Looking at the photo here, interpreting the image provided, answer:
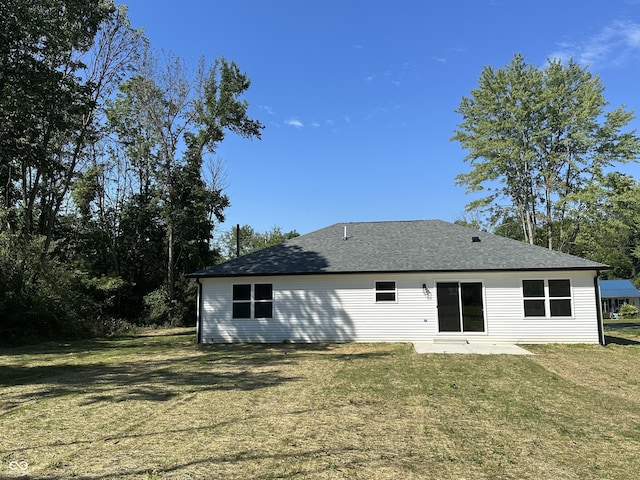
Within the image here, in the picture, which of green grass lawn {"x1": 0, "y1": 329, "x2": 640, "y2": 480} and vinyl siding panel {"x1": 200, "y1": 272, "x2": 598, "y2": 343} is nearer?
green grass lawn {"x1": 0, "y1": 329, "x2": 640, "y2": 480}

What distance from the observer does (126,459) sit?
4078 mm

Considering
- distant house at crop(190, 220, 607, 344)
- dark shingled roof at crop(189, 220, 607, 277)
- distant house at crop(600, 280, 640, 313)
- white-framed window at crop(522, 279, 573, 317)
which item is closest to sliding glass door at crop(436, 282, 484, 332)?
distant house at crop(190, 220, 607, 344)

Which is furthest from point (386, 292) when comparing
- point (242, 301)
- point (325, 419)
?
point (325, 419)

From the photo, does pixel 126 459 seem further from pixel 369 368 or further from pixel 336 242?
pixel 336 242

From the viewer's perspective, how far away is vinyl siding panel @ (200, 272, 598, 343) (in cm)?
1339

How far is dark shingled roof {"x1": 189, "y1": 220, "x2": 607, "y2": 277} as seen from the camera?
13.9 metres

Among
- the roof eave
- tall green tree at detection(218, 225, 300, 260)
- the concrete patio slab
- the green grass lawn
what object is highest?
tall green tree at detection(218, 225, 300, 260)

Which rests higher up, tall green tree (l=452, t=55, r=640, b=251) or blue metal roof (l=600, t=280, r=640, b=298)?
tall green tree (l=452, t=55, r=640, b=251)

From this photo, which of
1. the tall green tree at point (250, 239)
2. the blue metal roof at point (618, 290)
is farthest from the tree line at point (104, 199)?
the blue metal roof at point (618, 290)

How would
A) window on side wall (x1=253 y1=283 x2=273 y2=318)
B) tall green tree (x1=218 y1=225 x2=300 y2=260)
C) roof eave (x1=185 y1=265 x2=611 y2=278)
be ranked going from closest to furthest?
roof eave (x1=185 y1=265 x2=611 y2=278) → window on side wall (x1=253 y1=283 x2=273 y2=318) → tall green tree (x1=218 y1=225 x2=300 y2=260)

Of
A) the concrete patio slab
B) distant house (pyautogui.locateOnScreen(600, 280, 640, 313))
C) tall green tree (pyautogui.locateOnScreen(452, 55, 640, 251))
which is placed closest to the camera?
the concrete patio slab

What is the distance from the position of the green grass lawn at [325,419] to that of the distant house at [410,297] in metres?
3.13

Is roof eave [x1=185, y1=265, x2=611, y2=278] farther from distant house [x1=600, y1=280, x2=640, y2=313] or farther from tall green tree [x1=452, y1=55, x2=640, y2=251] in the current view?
distant house [x1=600, y1=280, x2=640, y2=313]

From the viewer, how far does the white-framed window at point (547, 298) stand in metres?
13.4
